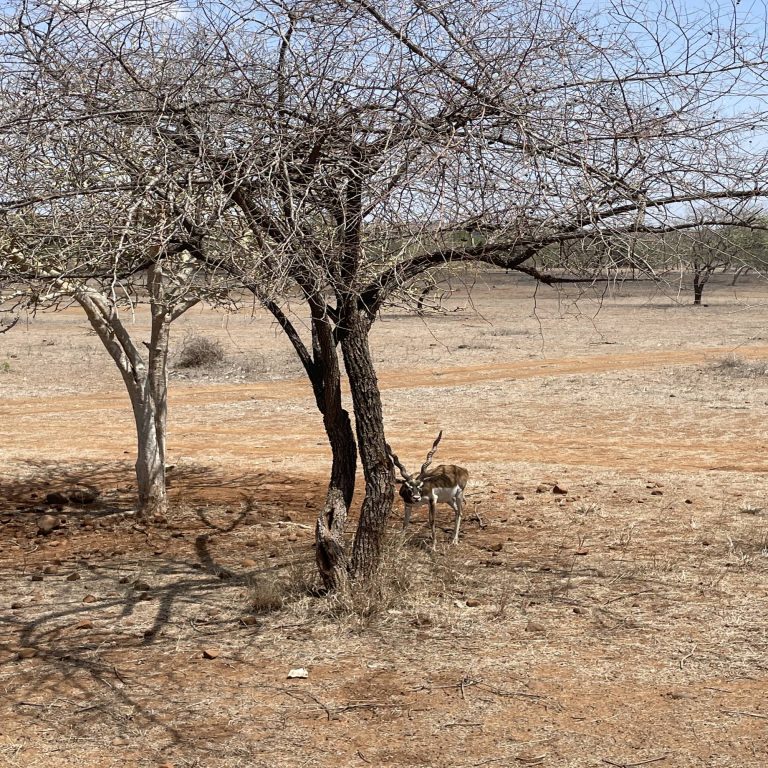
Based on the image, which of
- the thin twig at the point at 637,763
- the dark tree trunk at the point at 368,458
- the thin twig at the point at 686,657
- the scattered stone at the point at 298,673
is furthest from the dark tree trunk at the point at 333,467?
the thin twig at the point at 637,763

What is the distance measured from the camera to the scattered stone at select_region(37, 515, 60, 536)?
30.7ft

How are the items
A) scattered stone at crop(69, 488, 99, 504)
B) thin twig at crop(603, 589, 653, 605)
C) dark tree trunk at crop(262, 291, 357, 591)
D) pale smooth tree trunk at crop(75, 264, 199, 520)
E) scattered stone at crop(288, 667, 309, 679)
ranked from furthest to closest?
scattered stone at crop(69, 488, 99, 504), pale smooth tree trunk at crop(75, 264, 199, 520), thin twig at crop(603, 589, 653, 605), dark tree trunk at crop(262, 291, 357, 591), scattered stone at crop(288, 667, 309, 679)

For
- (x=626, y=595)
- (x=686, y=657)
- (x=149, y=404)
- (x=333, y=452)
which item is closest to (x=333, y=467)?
(x=333, y=452)

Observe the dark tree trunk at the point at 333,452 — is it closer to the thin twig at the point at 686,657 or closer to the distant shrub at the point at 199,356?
the thin twig at the point at 686,657

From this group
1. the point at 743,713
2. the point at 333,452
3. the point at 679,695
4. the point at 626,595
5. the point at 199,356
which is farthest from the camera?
the point at 199,356

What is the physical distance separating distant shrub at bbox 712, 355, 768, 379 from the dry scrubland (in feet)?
12.9

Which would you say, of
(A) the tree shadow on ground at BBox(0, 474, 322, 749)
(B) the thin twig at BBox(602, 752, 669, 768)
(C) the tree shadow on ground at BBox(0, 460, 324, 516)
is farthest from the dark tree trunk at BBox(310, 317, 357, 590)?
(C) the tree shadow on ground at BBox(0, 460, 324, 516)

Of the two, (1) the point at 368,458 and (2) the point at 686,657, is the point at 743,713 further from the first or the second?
(1) the point at 368,458

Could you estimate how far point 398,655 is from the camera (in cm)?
595

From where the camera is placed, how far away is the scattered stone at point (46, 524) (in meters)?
9.37

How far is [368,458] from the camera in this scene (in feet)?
23.0

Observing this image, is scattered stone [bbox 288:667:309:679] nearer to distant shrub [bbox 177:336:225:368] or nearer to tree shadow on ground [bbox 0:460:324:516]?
tree shadow on ground [bbox 0:460:324:516]

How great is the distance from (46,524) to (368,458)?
156 inches

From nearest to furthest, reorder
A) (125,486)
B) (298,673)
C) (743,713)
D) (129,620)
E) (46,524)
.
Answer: (743,713)
(298,673)
(129,620)
(46,524)
(125,486)
